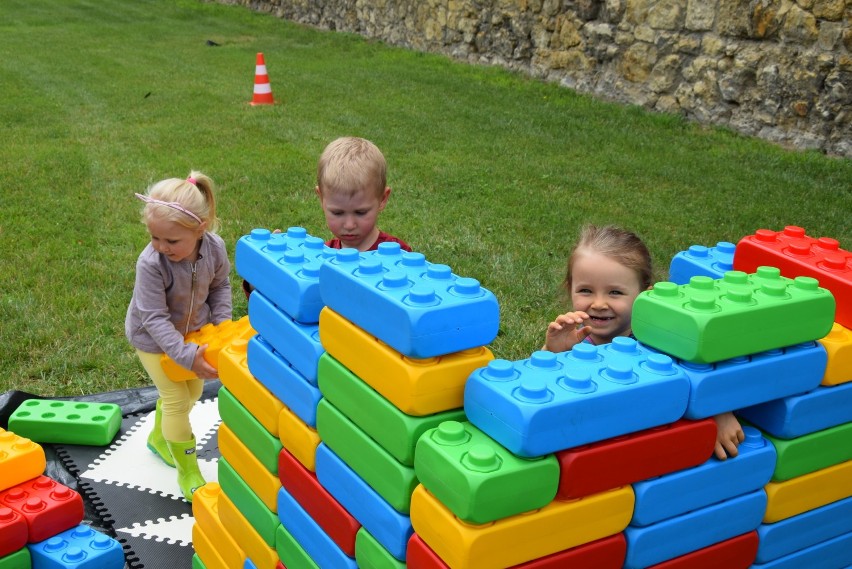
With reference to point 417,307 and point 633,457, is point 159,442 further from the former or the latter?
point 633,457

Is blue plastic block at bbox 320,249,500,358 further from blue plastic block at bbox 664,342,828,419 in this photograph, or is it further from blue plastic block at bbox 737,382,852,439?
blue plastic block at bbox 737,382,852,439

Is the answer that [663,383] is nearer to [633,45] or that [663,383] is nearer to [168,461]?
[168,461]

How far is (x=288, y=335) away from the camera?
6.95ft

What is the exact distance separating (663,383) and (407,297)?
1.74 ft

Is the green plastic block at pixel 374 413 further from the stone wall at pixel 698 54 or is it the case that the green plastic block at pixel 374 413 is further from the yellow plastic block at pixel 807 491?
the stone wall at pixel 698 54

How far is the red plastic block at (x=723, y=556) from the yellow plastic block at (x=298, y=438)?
796 mm

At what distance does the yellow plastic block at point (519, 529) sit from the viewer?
153 centimetres

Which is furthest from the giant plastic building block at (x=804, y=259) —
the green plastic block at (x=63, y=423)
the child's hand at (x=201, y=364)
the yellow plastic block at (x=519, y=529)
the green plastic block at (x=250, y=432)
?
the green plastic block at (x=63, y=423)

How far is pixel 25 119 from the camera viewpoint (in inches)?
355

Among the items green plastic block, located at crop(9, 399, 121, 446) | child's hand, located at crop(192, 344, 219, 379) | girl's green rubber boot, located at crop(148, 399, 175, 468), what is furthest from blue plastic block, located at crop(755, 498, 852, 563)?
green plastic block, located at crop(9, 399, 121, 446)

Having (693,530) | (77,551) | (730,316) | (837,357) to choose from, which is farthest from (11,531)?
(837,357)

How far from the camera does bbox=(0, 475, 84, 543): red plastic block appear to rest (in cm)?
251

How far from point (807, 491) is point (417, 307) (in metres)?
1.14

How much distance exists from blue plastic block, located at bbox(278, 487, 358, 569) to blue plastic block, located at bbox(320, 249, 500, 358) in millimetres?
531
